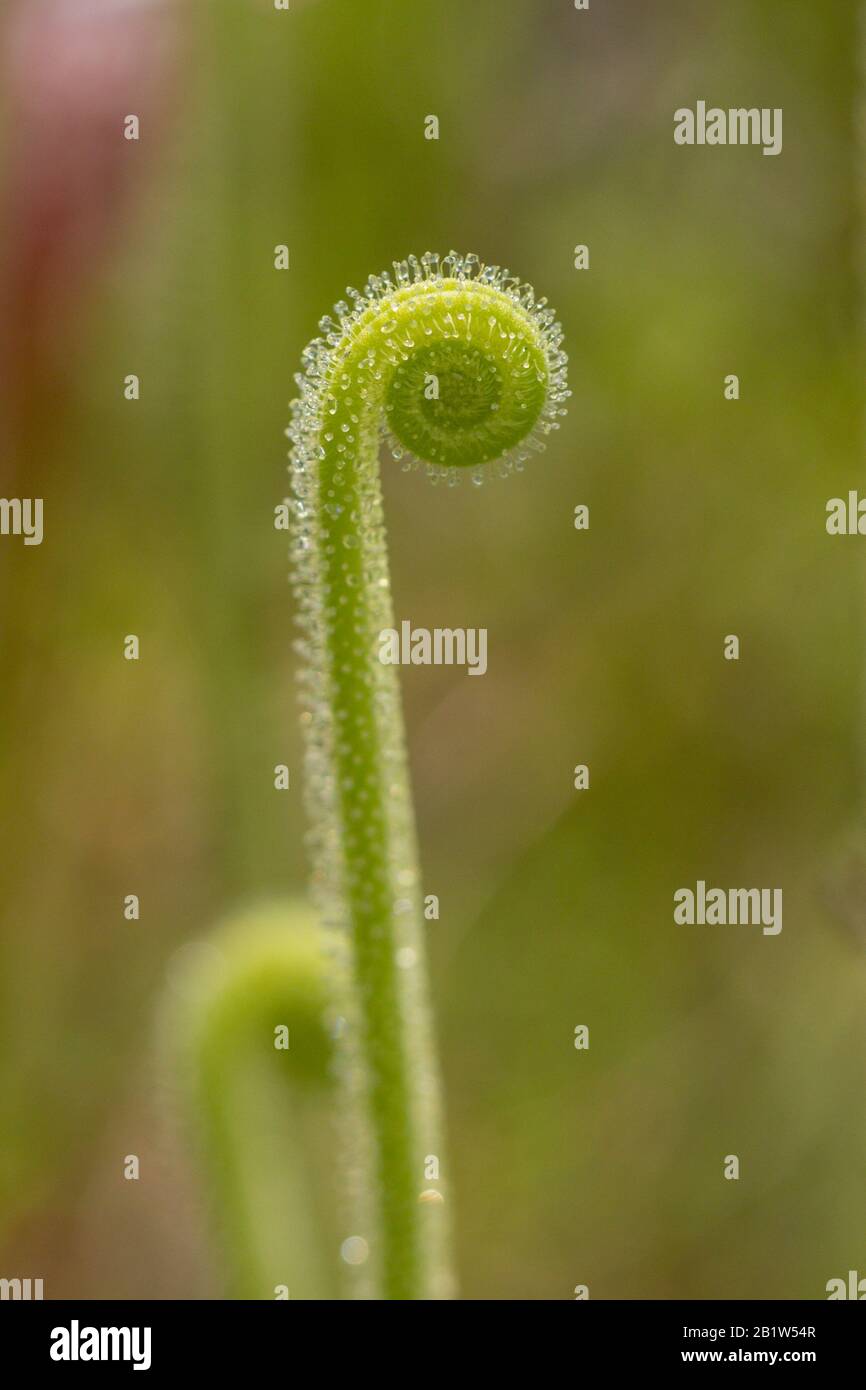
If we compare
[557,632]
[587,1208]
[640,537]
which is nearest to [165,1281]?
[587,1208]

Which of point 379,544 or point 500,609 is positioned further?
point 500,609

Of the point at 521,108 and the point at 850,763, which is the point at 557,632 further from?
the point at 521,108

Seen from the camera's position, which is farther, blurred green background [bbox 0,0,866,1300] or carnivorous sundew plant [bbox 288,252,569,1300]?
blurred green background [bbox 0,0,866,1300]

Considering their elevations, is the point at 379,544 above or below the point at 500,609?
below

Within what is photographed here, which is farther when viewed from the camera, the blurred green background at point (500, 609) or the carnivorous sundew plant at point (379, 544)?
the blurred green background at point (500, 609)
